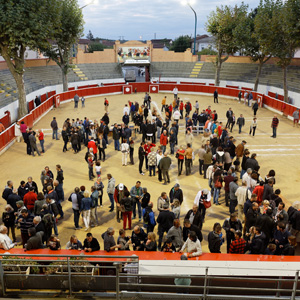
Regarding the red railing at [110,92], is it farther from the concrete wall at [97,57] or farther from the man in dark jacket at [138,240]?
the man in dark jacket at [138,240]

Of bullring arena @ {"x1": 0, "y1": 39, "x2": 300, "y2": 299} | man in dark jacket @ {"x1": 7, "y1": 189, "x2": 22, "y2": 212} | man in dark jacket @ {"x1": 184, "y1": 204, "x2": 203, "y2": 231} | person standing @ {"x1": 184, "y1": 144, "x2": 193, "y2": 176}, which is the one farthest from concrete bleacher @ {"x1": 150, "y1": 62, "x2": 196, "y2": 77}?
man in dark jacket @ {"x1": 184, "y1": 204, "x2": 203, "y2": 231}

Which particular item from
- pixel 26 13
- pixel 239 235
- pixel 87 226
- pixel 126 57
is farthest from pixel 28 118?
pixel 126 57

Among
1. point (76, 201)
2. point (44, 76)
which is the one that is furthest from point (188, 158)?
point (44, 76)

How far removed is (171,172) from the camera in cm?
1585

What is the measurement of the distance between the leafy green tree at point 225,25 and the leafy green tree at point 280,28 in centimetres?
550

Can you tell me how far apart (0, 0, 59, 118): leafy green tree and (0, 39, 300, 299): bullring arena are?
4826mm

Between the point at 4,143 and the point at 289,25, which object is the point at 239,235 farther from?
the point at 289,25

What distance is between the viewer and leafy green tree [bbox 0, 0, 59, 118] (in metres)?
20.8

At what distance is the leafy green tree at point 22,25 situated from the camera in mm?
20828

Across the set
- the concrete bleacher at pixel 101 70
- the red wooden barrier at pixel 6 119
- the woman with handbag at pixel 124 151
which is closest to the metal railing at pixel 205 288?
the woman with handbag at pixel 124 151

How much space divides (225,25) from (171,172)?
1114 inches

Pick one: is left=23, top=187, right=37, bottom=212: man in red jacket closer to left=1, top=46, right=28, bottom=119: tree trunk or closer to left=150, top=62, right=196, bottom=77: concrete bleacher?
left=1, top=46, right=28, bottom=119: tree trunk

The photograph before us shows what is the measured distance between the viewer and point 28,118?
915 inches

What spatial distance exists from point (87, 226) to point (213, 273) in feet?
17.1
